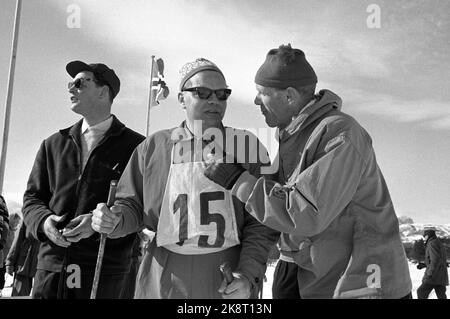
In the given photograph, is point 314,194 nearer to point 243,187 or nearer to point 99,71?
point 243,187

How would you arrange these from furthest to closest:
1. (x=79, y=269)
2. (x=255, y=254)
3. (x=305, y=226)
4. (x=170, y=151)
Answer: (x=79, y=269)
(x=170, y=151)
(x=255, y=254)
(x=305, y=226)

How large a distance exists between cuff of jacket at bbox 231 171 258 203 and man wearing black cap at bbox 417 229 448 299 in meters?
7.65

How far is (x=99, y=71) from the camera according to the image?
3.32 m

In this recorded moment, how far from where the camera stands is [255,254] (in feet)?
7.20

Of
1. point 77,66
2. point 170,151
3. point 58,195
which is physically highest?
point 77,66

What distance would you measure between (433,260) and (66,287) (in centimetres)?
775

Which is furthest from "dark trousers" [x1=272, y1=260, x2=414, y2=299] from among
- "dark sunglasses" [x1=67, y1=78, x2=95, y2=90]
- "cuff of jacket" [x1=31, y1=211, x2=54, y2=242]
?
"dark sunglasses" [x1=67, y1=78, x2=95, y2=90]

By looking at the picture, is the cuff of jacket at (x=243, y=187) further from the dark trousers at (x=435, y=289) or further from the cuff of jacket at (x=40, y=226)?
the dark trousers at (x=435, y=289)

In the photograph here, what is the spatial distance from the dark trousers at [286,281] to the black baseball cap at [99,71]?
6.39 ft

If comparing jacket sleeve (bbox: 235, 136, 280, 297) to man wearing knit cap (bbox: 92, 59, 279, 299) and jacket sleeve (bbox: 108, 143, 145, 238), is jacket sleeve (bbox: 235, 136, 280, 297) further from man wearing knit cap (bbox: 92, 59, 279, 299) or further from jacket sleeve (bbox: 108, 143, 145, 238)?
jacket sleeve (bbox: 108, 143, 145, 238)

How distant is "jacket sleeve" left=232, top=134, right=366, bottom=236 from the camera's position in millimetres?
1880
